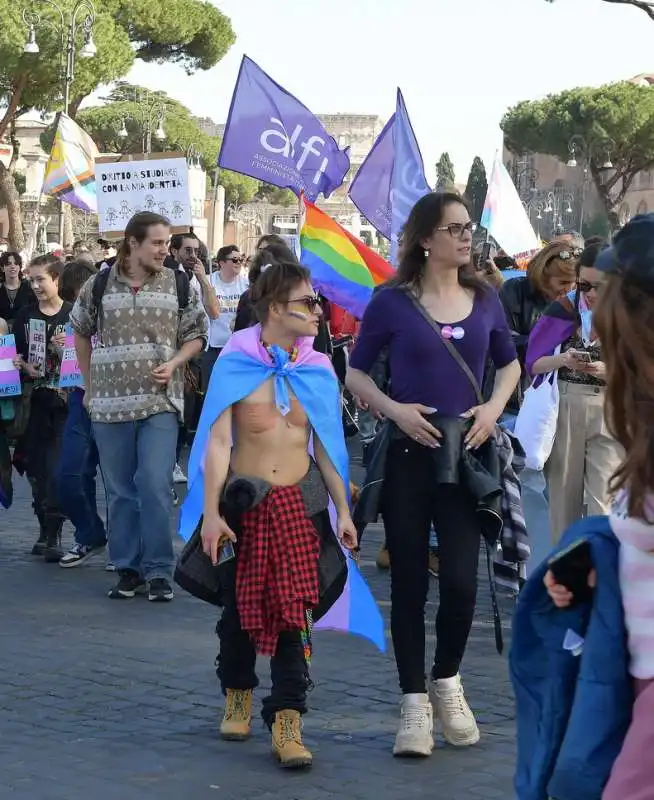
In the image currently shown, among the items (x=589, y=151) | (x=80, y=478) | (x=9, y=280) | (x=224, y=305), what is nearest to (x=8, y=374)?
(x=80, y=478)

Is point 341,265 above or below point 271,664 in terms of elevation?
above

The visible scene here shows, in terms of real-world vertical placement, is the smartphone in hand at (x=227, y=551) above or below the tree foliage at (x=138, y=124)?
below

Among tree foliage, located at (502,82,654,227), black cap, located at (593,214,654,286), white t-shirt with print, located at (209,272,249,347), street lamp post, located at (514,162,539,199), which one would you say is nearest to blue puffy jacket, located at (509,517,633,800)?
black cap, located at (593,214,654,286)

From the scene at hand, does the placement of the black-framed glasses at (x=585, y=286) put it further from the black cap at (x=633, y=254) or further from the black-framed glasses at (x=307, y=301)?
the black cap at (x=633, y=254)

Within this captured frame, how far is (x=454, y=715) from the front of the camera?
502 centimetres

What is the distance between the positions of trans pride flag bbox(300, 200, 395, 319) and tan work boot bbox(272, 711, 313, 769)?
183 inches

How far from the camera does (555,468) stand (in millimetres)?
6621

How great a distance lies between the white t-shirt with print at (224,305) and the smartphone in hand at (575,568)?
9750mm

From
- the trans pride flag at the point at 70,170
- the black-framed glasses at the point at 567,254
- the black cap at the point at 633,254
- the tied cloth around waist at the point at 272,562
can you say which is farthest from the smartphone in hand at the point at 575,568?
the trans pride flag at the point at 70,170

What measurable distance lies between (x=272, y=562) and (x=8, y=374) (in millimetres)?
4128

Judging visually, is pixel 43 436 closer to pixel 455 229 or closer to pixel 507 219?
pixel 455 229

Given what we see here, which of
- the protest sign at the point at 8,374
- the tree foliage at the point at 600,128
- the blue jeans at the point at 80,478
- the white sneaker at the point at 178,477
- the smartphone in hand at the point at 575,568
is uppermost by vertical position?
the tree foliage at the point at 600,128

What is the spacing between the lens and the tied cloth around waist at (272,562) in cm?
497

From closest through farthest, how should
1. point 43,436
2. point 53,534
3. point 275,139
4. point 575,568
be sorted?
1. point 575,568
2. point 53,534
3. point 43,436
4. point 275,139
